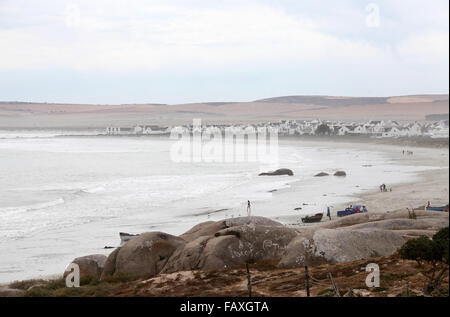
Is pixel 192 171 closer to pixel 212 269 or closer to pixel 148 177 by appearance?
pixel 148 177

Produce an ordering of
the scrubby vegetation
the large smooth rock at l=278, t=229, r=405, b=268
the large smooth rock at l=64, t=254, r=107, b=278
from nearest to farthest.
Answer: the scrubby vegetation
the large smooth rock at l=278, t=229, r=405, b=268
the large smooth rock at l=64, t=254, r=107, b=278

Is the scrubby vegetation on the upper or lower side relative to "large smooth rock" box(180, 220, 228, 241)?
upper

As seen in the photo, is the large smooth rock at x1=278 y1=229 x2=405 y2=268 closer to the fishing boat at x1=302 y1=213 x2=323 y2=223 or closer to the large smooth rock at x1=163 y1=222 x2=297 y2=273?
the large smooth rock at x1=163 y1=222 x2=297 y2=273

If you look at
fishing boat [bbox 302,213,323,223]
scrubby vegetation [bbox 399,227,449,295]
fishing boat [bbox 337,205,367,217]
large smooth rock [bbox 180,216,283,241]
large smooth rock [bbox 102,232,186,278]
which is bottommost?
fishing boat [bbox 302,213,323,223]

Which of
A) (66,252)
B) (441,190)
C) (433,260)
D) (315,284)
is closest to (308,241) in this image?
(315,284)

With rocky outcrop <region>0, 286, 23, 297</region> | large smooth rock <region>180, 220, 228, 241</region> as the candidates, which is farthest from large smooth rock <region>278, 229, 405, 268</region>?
rocky outcrop <region>0, 286, 23, 297</region>

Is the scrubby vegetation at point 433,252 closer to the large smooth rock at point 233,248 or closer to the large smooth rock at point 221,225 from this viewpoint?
the large smooth rock at point 233,248

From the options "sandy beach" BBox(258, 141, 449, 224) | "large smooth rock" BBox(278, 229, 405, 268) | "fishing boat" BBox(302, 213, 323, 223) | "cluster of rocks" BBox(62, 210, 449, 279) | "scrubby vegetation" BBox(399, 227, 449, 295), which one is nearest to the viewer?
"scrubby vegetation" BBox(399, 227, 449, 295)

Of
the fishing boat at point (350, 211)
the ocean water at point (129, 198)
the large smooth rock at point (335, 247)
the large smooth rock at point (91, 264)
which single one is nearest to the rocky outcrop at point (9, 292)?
the large smooth rock at point (91, 264)
